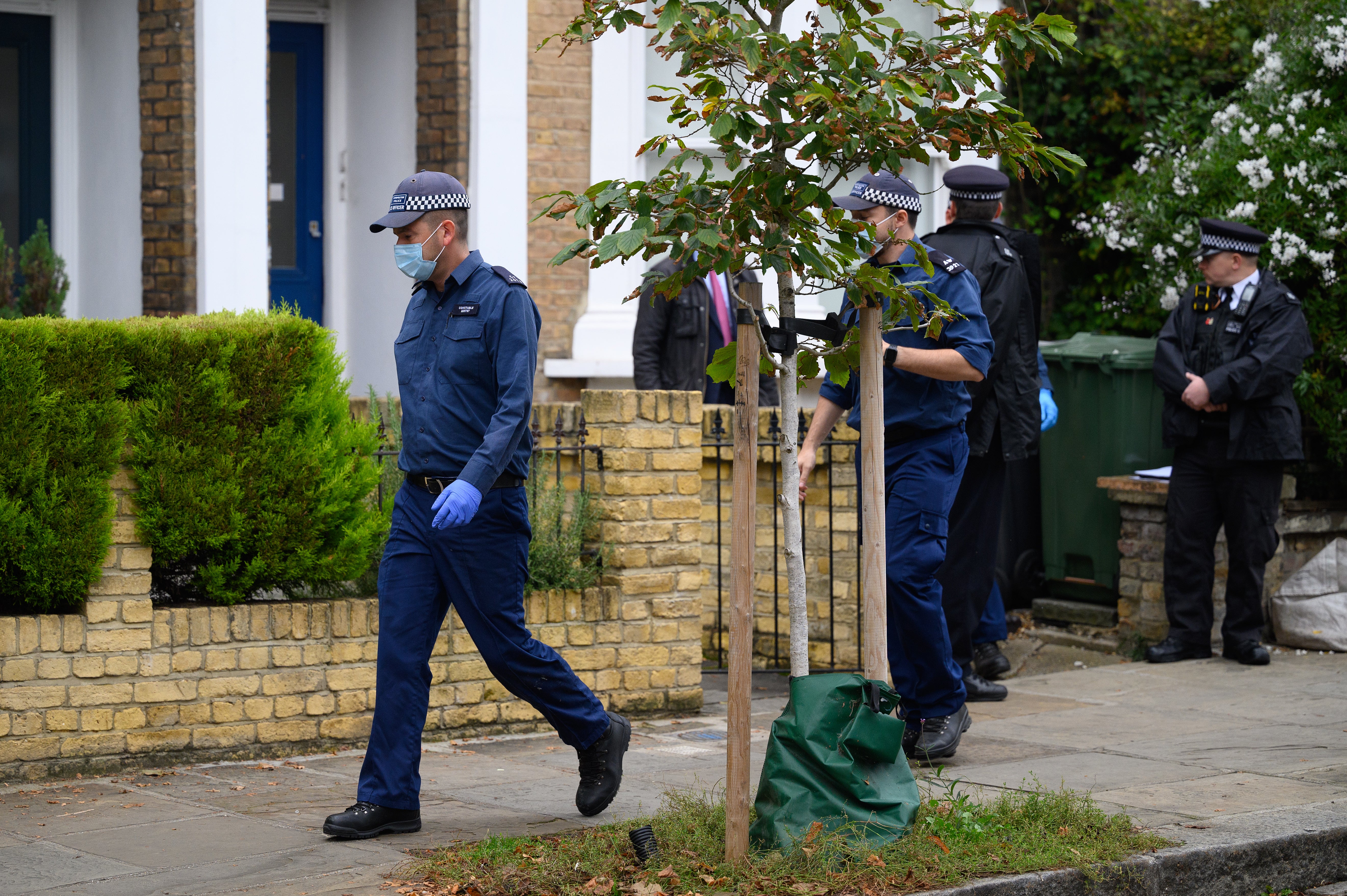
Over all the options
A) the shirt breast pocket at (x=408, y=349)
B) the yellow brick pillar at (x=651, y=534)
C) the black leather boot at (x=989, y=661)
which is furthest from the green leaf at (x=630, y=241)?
the black leather boot at (x=989, y=661)

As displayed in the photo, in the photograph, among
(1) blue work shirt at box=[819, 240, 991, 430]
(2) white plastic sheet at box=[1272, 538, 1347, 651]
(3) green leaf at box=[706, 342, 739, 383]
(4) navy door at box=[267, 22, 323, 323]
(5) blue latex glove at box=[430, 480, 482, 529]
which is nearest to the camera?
(5) blue latex glove at box=[430, 480, 482, 529]

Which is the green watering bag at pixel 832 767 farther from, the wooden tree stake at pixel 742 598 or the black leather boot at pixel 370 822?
the black leather boot at pixel 370 822

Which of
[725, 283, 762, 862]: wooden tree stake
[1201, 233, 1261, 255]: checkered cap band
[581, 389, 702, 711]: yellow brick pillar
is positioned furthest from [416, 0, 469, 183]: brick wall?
[725, 283, 762, 862]: wooden tree stake

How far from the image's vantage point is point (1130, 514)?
27.0 ft

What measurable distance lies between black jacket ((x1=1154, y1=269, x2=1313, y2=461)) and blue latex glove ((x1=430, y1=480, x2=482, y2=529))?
14.5 ft

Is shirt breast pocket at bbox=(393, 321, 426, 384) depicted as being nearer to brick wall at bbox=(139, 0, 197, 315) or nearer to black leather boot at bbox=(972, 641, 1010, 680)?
black leather boot at bbox=(972, 641, 1010, 680)

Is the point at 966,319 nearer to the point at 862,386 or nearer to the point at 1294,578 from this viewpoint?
the point at 862,386

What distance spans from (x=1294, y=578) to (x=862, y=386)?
4.72 meters

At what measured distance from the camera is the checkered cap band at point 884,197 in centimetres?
528

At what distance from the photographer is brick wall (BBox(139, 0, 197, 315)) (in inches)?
333

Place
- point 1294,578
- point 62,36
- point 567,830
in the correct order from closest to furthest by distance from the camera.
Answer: point 567,830, point 1294,578, point 62,36

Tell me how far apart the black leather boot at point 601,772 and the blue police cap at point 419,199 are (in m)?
1.65

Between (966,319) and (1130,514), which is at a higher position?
(966,319)

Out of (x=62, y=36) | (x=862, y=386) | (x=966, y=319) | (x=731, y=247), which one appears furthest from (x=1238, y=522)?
(x=62, y=36)
